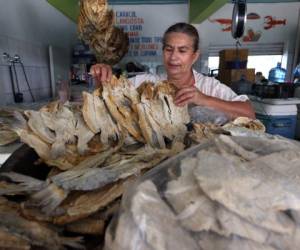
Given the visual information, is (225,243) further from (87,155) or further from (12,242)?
(87,155)

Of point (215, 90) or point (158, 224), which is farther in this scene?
point (215, 90)

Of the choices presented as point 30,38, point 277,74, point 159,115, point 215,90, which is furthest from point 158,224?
point 277,74

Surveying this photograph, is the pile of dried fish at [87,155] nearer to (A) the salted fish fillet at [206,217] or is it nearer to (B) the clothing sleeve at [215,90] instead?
(A) the salted fish fillet at [206,217]

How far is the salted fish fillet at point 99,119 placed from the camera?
598 millimetres

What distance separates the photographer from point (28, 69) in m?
2.19

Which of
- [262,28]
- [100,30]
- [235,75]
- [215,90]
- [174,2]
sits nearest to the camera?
[215,90]

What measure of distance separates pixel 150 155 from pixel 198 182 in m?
0.20

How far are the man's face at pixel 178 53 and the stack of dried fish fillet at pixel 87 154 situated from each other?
44cm

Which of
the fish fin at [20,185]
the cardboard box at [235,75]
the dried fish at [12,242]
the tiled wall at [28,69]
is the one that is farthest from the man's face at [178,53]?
the cardboard box at [235,75]

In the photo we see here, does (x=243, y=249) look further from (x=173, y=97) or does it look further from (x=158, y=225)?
(x=173, y=97)

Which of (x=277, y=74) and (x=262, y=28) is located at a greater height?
(x=262, y=28)

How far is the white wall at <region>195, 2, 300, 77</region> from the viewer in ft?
14.7

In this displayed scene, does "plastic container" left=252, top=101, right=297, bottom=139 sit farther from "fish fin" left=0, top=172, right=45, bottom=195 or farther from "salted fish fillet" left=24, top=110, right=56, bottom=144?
"fish fin" left=0, top=172, right=45, bottom=195

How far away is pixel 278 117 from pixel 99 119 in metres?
2.40
